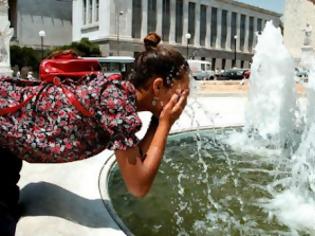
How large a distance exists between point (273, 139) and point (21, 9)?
1817 inches

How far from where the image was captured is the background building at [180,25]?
47375mm

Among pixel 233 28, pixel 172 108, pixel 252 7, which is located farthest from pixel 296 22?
pixel 252 7

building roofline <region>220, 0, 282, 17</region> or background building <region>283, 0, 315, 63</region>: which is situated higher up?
building roofline <region>220, 0, 282, 17</region>

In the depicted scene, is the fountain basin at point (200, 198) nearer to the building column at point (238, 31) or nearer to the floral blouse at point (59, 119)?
the floral blouse at point (59, 119)

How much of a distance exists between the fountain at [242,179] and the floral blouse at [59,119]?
112 centimetres

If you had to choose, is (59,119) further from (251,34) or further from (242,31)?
(251,34)

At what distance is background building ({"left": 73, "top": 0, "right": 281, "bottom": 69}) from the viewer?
47.4 metres

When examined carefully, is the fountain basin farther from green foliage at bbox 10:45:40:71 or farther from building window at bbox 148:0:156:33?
building window at bbox 148:0:156:33

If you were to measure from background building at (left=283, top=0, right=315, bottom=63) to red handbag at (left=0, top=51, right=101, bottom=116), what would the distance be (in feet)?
93.1

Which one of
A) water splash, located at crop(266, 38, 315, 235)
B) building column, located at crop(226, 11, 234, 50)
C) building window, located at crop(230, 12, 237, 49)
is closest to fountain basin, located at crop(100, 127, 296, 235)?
water splash, located at crop(266, 38, 315, 235)

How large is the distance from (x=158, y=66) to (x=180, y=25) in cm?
5403

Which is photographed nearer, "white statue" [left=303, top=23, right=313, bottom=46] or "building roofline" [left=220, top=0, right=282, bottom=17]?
"white statue" [left=303, top=23, right=313, bottom=46]

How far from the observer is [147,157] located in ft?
5.66

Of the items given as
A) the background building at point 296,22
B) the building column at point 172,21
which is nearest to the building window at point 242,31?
the building column at point 172,21
